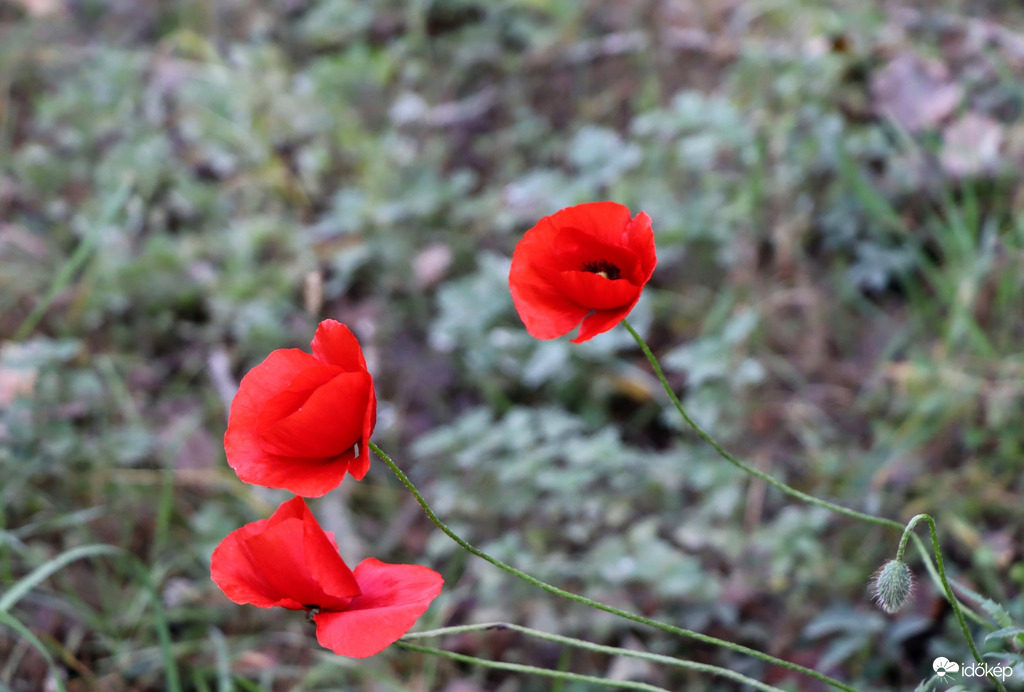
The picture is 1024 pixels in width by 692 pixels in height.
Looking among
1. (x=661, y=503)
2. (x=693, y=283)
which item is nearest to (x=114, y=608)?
(x=661, y=503)

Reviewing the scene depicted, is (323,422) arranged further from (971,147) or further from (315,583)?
(971,147)

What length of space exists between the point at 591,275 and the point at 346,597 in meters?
0.40

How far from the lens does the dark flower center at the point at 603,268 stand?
891mm

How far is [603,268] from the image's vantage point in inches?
35.3

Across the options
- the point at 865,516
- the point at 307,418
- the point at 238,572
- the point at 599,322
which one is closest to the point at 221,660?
the point at 238,572

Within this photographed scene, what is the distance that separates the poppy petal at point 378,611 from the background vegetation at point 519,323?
611 millimetres

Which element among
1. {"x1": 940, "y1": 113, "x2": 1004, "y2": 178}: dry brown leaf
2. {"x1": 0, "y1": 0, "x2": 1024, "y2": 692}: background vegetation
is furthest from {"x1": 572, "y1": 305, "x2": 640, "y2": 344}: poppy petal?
{"x1": 940, "y1": 113, "x2": 1004, "y2": 178}: dry brown leaf

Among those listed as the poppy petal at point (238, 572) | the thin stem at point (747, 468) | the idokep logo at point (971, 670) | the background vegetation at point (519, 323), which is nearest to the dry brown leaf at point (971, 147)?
the background vegetation at point (519, 323)

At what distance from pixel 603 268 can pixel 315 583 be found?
1.43 ft

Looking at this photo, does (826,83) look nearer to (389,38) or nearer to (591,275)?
(389,38)

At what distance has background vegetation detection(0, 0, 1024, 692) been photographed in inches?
64.6

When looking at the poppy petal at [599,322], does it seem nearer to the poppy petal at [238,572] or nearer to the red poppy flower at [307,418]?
the red poppy flower at [307,418]

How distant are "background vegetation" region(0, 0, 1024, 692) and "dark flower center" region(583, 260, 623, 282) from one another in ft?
2.75

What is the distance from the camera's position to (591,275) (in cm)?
81
